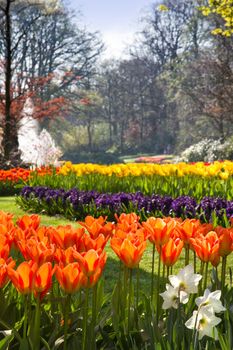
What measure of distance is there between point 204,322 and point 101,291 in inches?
27.5

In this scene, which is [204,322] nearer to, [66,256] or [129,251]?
[129,251]

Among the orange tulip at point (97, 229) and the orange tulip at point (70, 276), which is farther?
the orange tulip at point (97, 229)

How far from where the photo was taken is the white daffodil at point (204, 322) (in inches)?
67.2

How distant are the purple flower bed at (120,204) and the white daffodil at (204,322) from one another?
13.4ft

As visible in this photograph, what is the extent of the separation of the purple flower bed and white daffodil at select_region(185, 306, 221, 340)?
4.09m

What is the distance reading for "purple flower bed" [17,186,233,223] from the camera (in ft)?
21.9

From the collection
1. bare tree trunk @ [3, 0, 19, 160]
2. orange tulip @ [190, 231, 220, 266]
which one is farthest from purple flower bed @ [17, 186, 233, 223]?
bare tree trunk @ [3, 0, 19, 160]

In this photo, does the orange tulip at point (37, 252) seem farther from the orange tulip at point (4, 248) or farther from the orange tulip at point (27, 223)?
the orange tulip at point (27, 223)

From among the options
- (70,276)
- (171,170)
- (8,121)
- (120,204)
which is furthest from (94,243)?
(8,121)

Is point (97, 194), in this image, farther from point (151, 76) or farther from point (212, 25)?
point (151, 76)

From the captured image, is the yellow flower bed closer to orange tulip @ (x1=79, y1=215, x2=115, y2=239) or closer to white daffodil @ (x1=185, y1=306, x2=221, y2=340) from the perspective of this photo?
orange tulip @ (x1=79, y1=215, x2=115, y2=239)

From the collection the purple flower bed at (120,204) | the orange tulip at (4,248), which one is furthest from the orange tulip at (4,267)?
the purple flower bed at (120,204)

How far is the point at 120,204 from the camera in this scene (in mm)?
7352

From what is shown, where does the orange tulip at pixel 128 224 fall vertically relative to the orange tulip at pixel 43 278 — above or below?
above
